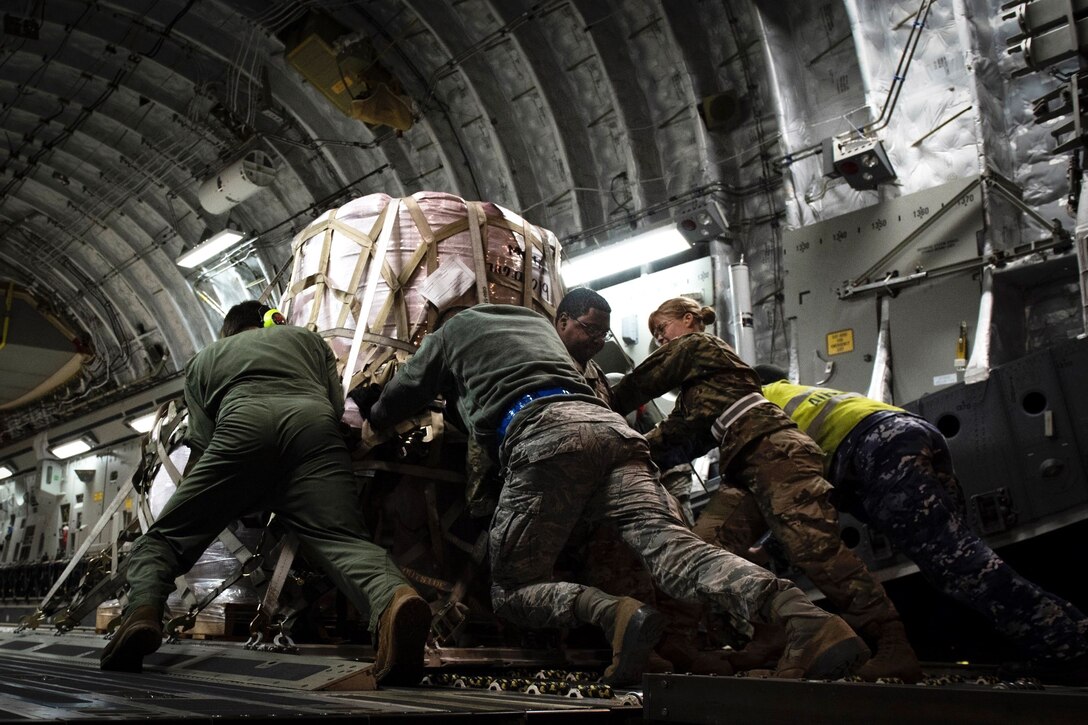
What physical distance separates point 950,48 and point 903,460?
477cm

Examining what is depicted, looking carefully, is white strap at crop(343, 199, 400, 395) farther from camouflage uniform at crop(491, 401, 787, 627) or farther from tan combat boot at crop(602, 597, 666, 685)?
tan combat boot at crop(602, 597, 666, 685)

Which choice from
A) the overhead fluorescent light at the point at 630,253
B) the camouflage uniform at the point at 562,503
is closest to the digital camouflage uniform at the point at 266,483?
the camouflage uniform at the point at 562,503

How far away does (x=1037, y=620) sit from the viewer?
12.4 ft

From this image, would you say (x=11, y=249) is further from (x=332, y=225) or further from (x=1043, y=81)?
(x=1043, y=81)

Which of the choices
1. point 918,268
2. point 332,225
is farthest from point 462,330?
point 918,268

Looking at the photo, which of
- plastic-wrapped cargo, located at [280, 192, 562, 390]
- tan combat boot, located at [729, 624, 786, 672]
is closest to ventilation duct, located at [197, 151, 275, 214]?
plastic-wrapped cargo, located at [280, 192, 562, 390]

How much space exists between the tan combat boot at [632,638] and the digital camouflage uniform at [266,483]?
95 centimetres

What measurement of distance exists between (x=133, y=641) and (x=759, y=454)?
2.56 meters

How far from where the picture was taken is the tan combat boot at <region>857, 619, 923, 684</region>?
12.1ft

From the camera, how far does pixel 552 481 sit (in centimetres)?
368

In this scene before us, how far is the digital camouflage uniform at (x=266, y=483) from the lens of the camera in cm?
388

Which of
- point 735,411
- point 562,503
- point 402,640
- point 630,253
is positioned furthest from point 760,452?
point 630,253

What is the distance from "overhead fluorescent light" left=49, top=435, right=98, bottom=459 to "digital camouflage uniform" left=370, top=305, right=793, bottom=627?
14099mm

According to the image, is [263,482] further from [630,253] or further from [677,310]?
[630,253]
